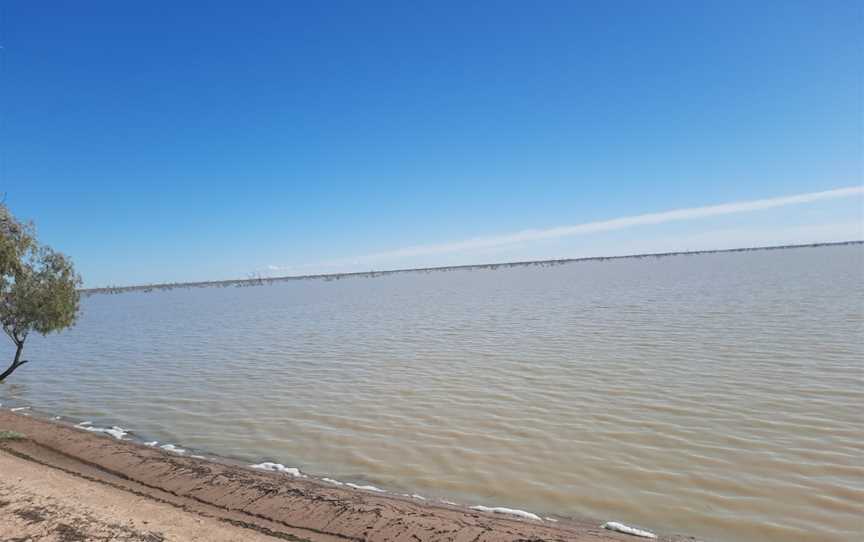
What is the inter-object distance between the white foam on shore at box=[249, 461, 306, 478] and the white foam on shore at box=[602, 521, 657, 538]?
6.69 metres

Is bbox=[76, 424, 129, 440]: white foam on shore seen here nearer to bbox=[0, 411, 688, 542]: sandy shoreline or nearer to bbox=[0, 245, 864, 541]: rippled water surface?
bbox=[0, 245, 864, 541]: rippled water surface

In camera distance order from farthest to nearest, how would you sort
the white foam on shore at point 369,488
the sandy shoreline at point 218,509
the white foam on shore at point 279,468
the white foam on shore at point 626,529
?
1. the white foam on shore at point 279,468
2. the white foam on shore at point 369,488
3. the white foam on shore at point 626,529
4. the sandy shoreline at point 218,509

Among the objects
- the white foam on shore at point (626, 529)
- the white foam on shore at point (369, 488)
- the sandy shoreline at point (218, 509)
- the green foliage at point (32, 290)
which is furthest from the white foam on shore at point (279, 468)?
the green foliage at point (32, 290)

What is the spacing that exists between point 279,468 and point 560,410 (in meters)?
8.11

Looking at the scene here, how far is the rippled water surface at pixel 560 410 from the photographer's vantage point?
9.05 metres

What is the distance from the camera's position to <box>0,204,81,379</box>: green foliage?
16578mm

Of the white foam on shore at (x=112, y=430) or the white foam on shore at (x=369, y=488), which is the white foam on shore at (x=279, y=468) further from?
the white foam on shore at (x=112, y=430)

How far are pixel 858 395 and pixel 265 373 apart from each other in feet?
72.3

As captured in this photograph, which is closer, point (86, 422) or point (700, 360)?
point (86, 422)

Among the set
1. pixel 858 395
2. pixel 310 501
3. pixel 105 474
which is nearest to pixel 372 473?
pixel 310 501

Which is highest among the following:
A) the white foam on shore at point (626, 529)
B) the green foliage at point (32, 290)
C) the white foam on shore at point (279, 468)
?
the green foliage at point (32, 290)

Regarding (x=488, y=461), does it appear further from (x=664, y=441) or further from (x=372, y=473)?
(x=664, y=441)

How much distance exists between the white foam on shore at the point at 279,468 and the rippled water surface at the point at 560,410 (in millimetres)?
388

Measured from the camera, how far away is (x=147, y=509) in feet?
27.7
